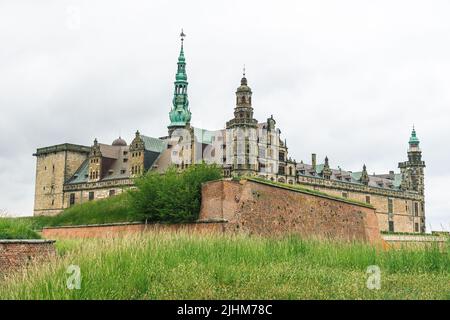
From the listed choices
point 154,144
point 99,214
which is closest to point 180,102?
point 154,144

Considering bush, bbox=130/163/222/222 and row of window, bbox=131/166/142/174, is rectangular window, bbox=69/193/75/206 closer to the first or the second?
row of window, bbox=131/166/142/174

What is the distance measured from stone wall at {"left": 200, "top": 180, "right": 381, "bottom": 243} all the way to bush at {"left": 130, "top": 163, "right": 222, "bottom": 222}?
0.62 m

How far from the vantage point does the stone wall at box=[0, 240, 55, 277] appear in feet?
52.5

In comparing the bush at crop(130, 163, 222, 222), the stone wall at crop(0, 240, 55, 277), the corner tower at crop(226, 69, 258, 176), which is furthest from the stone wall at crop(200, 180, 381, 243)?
the corner tower at crop(226, 69, 258, 176)

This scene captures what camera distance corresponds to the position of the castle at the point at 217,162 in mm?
54812

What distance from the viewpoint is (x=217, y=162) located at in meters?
54.9

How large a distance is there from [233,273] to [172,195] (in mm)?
15316

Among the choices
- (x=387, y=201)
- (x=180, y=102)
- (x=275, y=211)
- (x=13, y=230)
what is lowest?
(x=13, y=230)

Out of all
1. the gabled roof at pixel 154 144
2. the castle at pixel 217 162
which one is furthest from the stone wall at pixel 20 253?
the gabled roof at pixel 154 144

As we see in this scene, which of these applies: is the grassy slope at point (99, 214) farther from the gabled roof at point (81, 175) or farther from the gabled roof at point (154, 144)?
the gabled roof at point (81, 175)

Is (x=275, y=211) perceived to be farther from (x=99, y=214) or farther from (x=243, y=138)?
(x=243, y=138)

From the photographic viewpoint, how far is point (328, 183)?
6575 cm

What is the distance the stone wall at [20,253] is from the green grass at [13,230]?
1.23 meters
